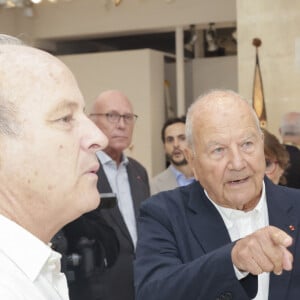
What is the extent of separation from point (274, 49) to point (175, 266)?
19.4 feet

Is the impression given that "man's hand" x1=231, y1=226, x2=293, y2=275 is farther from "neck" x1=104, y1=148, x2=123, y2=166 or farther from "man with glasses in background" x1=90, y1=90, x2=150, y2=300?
"neck" x1=104, y1=148, x2=123, y2=166

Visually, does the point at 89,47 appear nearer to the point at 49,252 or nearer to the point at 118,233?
the point at 118,233

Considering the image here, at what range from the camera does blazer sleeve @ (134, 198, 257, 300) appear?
1.66m

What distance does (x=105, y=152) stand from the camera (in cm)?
393

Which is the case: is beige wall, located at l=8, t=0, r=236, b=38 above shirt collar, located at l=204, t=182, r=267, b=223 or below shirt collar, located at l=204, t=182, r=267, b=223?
above

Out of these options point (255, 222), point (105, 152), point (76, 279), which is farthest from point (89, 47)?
point (255, 222)

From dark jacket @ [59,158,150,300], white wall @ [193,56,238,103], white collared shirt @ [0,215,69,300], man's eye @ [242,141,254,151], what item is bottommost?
dark jacket @ [59,158,150,300]

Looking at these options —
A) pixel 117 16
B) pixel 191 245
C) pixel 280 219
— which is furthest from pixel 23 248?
pixel 117 16

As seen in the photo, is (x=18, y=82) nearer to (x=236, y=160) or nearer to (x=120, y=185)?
(x=236, y=160)

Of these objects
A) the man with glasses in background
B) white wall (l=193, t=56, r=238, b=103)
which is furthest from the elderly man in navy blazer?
white wall (l=193, t=56, r=238, b=103)

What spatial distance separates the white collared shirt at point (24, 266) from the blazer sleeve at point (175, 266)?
0.71m

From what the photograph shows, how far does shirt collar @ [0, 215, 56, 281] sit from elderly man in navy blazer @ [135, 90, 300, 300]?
2.89 feet

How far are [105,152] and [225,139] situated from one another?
6.70 feet

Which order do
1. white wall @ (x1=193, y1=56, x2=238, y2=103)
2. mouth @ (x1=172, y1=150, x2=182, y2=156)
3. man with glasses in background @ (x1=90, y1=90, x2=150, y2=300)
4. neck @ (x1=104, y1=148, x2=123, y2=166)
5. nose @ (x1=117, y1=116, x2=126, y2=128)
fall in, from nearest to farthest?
man with glasses in background @ (x1=90, y1=90, x2=150, y2=300) → neck @ (x1=104, y1=148, x2=123, y2=166) → nose @ (x1=117, y1=116, x2=126, y2=128) → mouth @ (x1=172, y1=150, x2=182, y2=156) → white wall @ (x1=193, y1=56, x2=238, y2=103)
